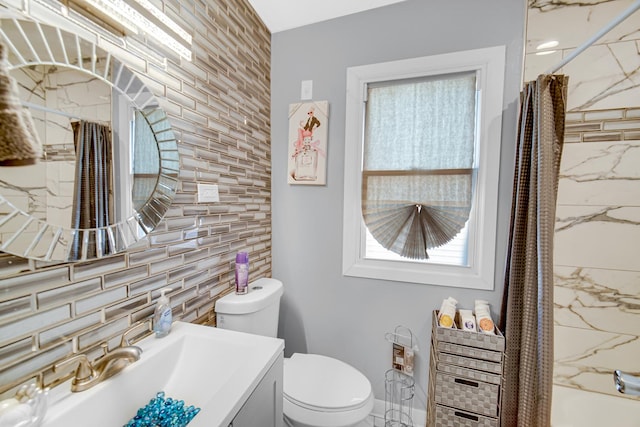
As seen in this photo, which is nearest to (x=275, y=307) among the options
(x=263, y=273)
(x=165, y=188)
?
(x=263, y=273)

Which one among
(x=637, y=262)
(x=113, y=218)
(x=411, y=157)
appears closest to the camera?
(x=113, y=218)

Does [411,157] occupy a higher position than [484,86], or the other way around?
[484,86]

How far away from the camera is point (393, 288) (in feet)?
5.12

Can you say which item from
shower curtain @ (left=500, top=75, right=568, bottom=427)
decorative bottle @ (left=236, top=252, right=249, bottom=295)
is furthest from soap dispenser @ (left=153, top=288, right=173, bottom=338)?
shower curtain @ (left=500, top=75, right=568, bottom=427)

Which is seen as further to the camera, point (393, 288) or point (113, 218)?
point (393, 288)

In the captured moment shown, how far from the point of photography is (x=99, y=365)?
729 millimetres

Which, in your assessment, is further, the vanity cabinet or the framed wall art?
the framed wall art

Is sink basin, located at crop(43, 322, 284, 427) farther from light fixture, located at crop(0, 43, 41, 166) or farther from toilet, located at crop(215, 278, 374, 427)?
light fixture, located at crop(0, 43, 41, 166)

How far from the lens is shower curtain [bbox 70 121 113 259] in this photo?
72cm

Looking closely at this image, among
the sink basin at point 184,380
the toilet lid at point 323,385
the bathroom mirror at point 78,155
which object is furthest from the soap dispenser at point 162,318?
the toilet lid at point 323,385

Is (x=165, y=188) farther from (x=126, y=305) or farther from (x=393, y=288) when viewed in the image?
(x=393, y=288)

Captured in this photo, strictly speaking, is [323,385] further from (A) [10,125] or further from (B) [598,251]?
(B) [598,251]

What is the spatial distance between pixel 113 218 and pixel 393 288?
1398 millimetres

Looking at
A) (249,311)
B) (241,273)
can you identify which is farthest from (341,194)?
(249,311)
